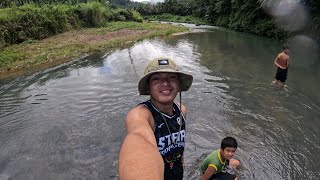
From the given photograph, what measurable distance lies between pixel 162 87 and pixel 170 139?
0.50 m

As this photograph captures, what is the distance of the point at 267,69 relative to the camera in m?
13.5

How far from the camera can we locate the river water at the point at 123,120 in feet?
19.1

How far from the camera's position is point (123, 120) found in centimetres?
807

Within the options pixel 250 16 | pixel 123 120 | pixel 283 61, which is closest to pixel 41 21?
pixel 123 120

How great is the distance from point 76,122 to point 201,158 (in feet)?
12.2

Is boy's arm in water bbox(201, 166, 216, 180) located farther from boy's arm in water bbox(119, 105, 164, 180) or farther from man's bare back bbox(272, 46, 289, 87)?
man's bare back bbox(272, 46, 289, 87)

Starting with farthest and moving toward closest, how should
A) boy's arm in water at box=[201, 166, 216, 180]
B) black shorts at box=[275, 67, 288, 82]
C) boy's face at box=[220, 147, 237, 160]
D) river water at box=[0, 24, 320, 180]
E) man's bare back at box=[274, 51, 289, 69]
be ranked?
black shorts at box=[275, 67, 288, 82] < man's bare back at box=[274, 51, 289, 69] < river water at box=[0, 24, 320, 180] < boy's arm in water at box=[201, 166, 216, 180] < boy's face at box=[220, 147, 237, 160]

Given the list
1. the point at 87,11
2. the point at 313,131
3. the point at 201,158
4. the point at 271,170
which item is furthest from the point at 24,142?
the point at 87,11

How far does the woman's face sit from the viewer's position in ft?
7.61

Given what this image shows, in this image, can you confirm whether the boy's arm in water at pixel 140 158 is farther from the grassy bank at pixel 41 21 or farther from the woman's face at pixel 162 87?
the grassy bank at pixel 41 21

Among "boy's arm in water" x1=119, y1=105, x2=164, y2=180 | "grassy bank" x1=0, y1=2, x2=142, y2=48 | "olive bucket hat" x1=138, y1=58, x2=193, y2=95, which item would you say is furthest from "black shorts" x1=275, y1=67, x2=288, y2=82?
"grassy bank" x1=0, y1=2, x2=142, y2=48

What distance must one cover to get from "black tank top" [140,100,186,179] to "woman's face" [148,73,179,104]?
0.13 meters

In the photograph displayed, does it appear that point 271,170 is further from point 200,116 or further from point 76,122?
point 76,122

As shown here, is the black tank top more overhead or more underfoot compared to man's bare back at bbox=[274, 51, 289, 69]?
more overhead
